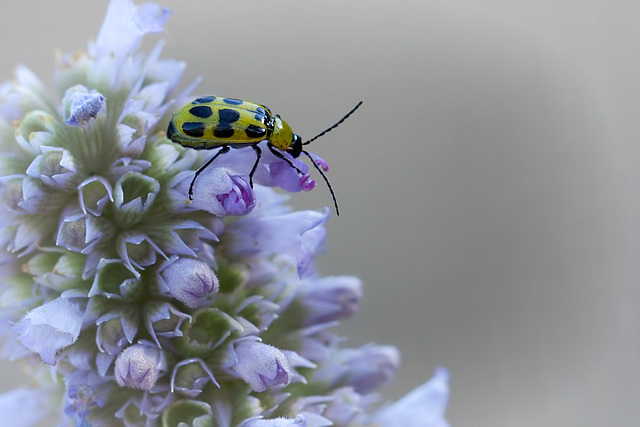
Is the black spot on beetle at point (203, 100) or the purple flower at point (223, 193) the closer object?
the purple flower at point (223, 193)

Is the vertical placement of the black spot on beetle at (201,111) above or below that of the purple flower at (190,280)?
above

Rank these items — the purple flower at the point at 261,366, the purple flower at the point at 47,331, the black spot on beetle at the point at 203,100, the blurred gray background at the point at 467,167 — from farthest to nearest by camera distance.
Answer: the blurred gray background at the point at 467,167, the black spot on beetle at the point at 203,100, the purple flower at the point at 261,366, the purple flower at the point at 47,331

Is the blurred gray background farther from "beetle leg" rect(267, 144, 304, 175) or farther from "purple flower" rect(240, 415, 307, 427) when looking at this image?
"purple flower" rect(240, 415, 307, 427)

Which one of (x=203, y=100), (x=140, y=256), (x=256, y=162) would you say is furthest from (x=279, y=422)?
(x=203, y=100)

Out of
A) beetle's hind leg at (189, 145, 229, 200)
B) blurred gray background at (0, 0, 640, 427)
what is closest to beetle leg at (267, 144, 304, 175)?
beetle's hind leg at (189, 145, 229, 200)

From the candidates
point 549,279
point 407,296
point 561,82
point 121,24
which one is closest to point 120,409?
point 121,24

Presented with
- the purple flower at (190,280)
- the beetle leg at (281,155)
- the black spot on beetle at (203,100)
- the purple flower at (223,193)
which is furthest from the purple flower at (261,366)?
the black spot on beetle at (203,100)

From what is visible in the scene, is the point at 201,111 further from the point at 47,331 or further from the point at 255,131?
the point at 47,331

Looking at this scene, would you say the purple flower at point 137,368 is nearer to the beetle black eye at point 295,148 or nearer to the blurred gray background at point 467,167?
the beetle black eye at point 295,148
